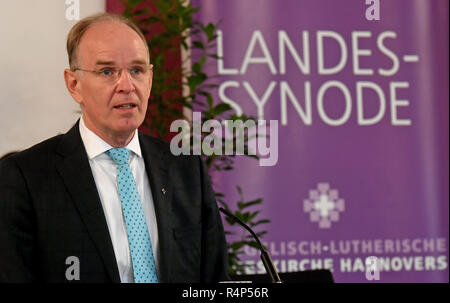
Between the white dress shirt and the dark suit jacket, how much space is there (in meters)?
0.03

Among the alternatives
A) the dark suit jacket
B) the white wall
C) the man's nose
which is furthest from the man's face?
the white wall

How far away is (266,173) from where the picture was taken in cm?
446

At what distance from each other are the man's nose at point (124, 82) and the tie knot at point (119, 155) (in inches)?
6.8

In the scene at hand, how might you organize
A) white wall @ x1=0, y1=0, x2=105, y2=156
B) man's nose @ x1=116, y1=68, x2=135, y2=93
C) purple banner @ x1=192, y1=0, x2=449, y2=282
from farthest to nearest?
purple banner @ x1=192, y1=0, x2=449, y2=282, white wall @ x1=0, y1=0, x2=105, y2=156, man's nose @ x1=116, y1=68, x2=135, y2=93

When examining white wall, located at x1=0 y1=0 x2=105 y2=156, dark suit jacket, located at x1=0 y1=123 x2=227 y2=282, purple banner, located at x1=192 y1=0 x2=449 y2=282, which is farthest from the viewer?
purple banner, located at x1=192 y1=0 x2=449 y2=282

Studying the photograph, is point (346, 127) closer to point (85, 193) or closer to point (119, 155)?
point (119, 155)

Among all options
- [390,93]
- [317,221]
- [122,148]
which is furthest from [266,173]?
[122,148]

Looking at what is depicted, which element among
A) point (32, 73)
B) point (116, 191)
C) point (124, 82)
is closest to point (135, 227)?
point (116, 191)

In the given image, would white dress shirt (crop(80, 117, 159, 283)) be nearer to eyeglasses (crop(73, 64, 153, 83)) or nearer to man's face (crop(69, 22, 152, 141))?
man's face (crop(69, 22, 152, 141))

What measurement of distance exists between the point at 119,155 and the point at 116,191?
0.11 meters

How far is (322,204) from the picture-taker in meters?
4.53

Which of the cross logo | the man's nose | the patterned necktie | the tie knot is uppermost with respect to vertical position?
the man's nose

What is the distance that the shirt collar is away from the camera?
2.03 m
